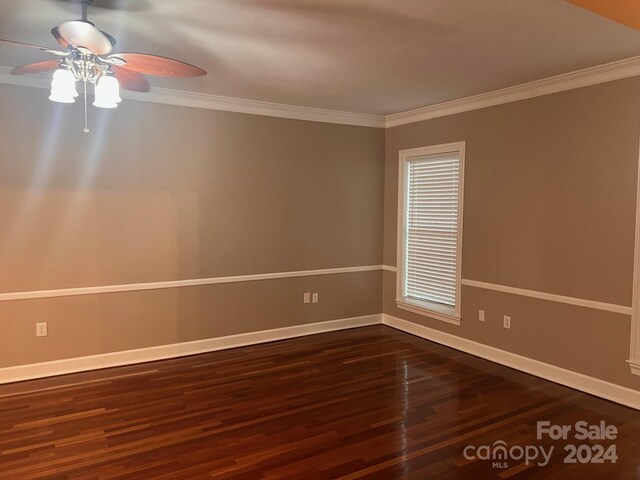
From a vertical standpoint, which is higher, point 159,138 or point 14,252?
point 159,138

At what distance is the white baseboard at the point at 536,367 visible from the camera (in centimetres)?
351

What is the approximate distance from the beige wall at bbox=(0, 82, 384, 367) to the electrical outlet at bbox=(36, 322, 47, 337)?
0.04 m

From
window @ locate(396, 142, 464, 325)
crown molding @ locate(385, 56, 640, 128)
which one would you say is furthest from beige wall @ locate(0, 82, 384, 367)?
crown molding @ locate(385, 56, 640, 128)

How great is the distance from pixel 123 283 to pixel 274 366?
5.17 feet

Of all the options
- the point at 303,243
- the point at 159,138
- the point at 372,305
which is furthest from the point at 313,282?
the point at 159,138

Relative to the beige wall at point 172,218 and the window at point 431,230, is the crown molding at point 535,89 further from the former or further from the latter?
the beige wall at point 172,218

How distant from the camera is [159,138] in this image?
439 centimetres

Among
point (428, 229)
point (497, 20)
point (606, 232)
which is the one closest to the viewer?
point (497, 20)

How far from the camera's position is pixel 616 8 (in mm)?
2129

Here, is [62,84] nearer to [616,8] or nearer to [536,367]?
[616,8]

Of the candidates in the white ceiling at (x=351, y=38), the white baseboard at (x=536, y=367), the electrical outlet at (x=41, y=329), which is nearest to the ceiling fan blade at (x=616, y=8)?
the white ceiling at (x=351, y=38)

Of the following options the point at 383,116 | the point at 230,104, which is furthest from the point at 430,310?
the point at 230,104

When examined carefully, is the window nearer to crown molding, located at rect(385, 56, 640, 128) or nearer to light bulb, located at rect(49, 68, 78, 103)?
crown molding, located at rect(385, 56, 640, 128)

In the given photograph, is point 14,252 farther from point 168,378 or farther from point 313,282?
point 313,282
